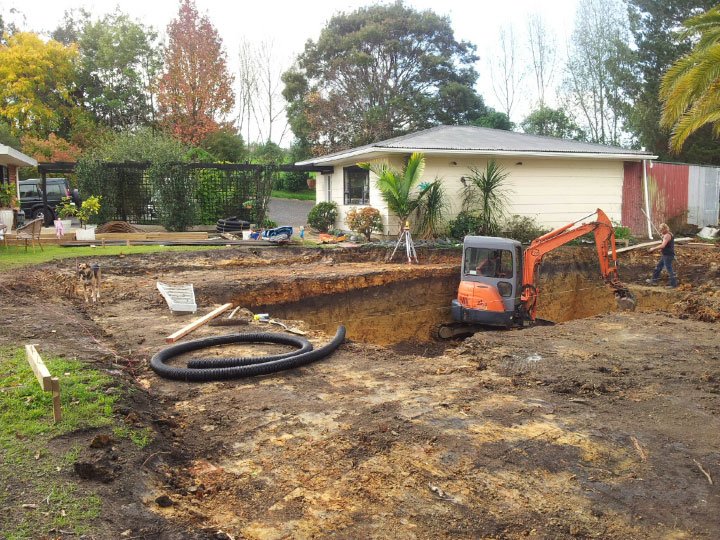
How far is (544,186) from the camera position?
20125mm

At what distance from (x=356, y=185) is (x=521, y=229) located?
19.9 feet

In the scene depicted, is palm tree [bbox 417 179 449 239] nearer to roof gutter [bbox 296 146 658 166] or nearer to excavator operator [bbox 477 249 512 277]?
roof gutter [bbox 296 146 658 166]

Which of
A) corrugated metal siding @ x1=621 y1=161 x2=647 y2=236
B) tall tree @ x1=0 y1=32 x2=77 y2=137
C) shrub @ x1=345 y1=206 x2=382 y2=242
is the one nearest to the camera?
shrub @ x1=345 y1=206 x2=382 y2=242

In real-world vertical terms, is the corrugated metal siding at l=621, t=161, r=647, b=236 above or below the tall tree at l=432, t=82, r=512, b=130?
below

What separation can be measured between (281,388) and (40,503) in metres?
3.00

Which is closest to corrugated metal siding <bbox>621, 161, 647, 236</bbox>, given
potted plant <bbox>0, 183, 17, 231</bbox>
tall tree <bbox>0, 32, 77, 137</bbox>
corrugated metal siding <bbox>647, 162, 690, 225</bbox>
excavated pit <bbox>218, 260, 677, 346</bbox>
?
corrugated metal siding <bbox>647, 162, 690, 225</bbox>

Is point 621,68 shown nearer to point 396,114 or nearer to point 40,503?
point 396,114

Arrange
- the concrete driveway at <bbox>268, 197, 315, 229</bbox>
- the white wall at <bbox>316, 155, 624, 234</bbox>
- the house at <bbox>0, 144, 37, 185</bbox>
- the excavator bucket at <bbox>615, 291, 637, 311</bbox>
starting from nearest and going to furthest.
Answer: the excavator bucket at <bbox>615, 291, 637, 311</bbox> < the house at <bbox>0, 144, 37, 185</bbox> < the white wall at <bbox>316, 155, 624, 234</bbox> < the concrete driveway at <bbox>268, 197, 315, 229</bbox>

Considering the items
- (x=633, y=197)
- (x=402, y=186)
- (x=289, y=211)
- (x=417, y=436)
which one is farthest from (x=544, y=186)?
(x=417, y=436)

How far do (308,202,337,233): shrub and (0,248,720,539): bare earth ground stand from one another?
38.7ft

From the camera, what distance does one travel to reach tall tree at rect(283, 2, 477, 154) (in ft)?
115

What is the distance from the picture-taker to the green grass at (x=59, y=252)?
42.2ft

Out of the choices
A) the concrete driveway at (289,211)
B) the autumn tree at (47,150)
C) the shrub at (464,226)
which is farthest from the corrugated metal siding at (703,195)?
the autumn tree at (47,150)

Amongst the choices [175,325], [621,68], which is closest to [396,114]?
[621,68]
